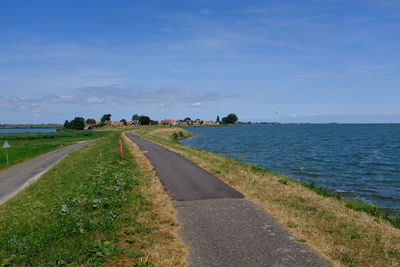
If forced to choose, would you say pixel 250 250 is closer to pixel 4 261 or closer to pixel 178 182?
pixel 4 261

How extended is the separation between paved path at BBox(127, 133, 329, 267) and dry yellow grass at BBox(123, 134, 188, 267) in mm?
288

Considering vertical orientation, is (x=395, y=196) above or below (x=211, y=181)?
below

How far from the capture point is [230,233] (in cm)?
918

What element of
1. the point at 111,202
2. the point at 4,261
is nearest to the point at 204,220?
Answer: the point at 111,202

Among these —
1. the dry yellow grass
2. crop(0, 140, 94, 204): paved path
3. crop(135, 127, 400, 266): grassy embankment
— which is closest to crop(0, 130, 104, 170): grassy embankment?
crop(0, 140, 94, 204): paved path

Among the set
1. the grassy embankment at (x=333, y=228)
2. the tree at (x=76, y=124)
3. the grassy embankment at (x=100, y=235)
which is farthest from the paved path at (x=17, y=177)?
the tree at (x=76, y=124)

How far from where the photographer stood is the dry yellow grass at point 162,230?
7539mm

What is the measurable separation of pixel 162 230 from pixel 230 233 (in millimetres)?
2300

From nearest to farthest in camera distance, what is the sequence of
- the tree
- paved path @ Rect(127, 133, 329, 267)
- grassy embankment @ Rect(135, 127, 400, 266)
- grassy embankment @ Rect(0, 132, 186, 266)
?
paved path @ Rect(127, 133, 329, 267)
grassy embankment @ Rect(0, 132, 186, 266)
grassy embankment @ Rect(135, 127, 400, 266)
the tree

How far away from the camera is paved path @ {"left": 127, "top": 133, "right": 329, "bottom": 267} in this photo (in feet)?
24.4

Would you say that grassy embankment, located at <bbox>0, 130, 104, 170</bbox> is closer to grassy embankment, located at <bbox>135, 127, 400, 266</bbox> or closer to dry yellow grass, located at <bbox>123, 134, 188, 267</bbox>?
dry yellow grass, located at <bbox>123, 134, 188, 267</bbox>

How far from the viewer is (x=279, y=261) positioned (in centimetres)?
732

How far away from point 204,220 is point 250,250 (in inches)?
114

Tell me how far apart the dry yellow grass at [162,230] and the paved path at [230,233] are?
29cm
